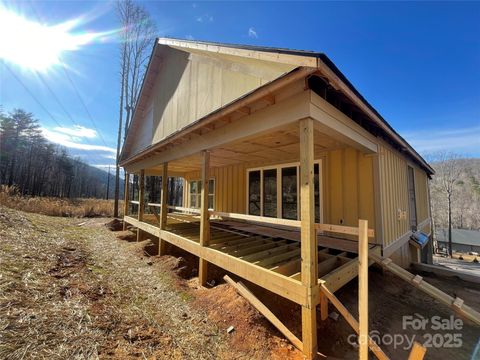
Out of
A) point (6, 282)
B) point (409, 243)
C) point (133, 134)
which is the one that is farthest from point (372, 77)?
point (6, 282)

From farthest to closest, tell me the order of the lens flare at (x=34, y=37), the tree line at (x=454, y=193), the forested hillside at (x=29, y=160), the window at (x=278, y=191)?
the forested hillside at (x=29, y=160)
the tree line at (x=454, y=193)
the lens flare at (x=34, y=37)
the window at (x=278, y=191)

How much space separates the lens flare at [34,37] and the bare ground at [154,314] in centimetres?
897

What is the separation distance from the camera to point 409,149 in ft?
21.5

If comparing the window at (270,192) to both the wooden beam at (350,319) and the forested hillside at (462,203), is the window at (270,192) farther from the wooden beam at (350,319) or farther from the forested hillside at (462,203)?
the forested hillside at (462,203)

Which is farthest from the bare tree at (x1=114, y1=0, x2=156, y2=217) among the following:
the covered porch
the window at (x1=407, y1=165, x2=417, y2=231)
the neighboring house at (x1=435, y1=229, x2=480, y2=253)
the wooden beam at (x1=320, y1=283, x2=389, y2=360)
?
the neighboring house at (x1=435, y1=229, x2=480, y2=253)

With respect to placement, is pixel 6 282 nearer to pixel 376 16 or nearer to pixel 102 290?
pixel 102 290

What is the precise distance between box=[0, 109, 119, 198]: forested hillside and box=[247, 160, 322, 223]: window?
3665 cm

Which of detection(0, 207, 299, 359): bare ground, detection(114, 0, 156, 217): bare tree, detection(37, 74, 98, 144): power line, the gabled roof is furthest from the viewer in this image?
detection(114, 0, 156, 217): bare tree

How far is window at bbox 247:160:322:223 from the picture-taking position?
6023 mm

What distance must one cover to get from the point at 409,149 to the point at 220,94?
604 centimetres

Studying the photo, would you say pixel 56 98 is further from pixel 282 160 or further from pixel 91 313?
pixel 91 313

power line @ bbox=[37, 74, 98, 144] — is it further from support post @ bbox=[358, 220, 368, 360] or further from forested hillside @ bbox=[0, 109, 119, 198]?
support post @ bbox=[358, 220, 368, 360]

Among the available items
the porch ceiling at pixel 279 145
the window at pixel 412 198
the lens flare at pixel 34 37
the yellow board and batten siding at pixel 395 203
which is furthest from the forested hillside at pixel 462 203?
the lens flare at pixel 34 37

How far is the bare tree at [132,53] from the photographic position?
17.5 m
